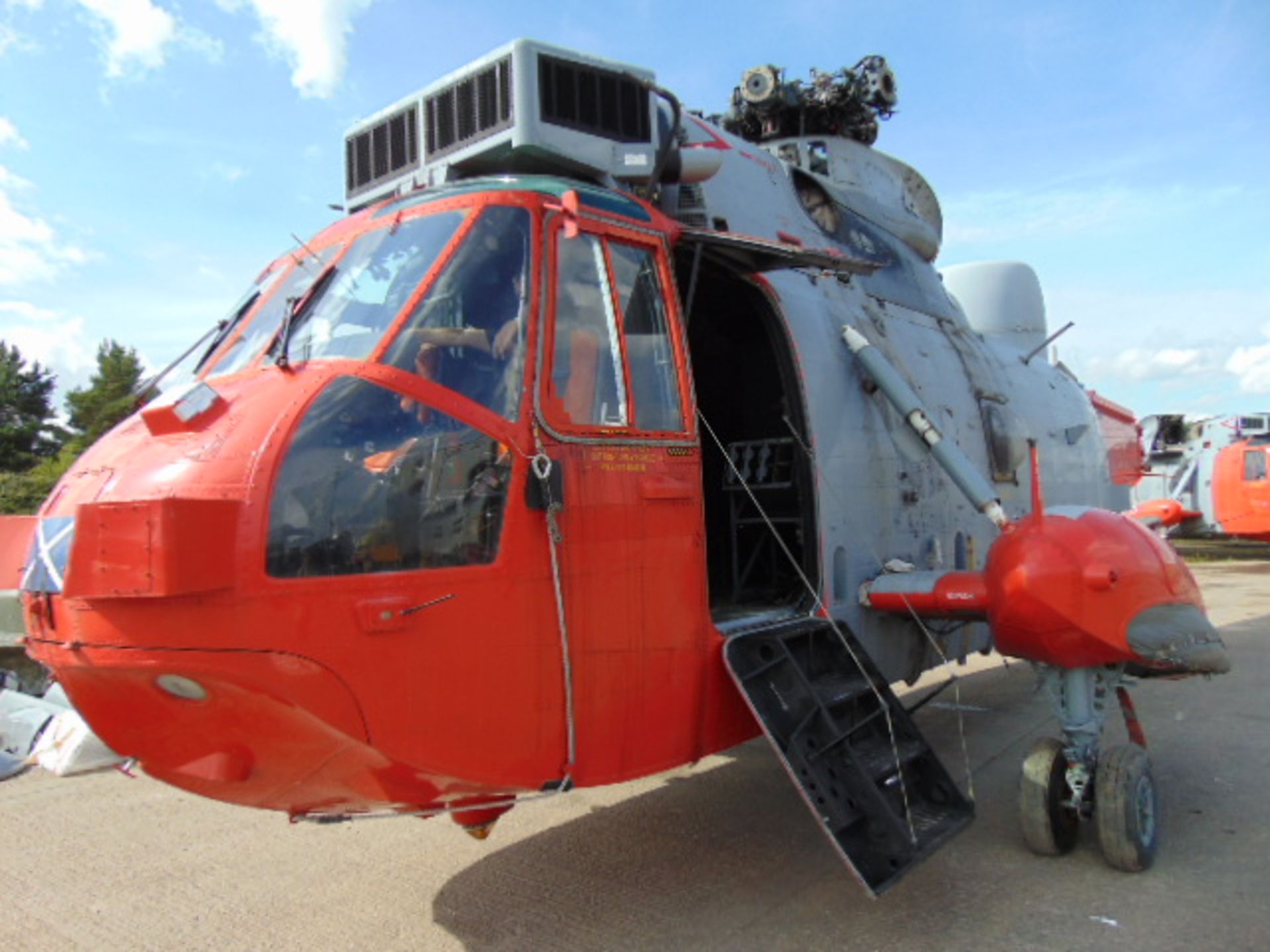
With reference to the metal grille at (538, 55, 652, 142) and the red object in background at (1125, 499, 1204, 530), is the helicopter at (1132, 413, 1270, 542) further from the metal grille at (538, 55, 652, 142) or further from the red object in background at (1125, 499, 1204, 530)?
the metal grille at (538, 55, 652, 142)

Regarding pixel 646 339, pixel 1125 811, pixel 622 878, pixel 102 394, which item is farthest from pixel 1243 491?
pixel 102 394

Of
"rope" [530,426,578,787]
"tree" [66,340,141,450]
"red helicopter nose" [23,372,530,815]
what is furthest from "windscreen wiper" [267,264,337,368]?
"tree" [66,340,141,450]

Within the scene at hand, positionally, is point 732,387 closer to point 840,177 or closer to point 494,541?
point 840,177

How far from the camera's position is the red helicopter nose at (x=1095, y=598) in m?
4.42

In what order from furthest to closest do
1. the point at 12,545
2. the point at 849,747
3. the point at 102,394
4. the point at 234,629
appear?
the point at 102,394 → the point at 12,545 → the point at 849,747 → the point at 234,629

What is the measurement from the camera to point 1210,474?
22844 mm

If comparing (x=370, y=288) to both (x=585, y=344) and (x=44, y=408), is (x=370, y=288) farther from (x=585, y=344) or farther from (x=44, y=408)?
(x=44, y=408)

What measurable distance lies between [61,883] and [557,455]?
3.49m

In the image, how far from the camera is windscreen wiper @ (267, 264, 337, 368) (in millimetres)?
3391

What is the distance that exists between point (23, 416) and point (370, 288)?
47.0 meters

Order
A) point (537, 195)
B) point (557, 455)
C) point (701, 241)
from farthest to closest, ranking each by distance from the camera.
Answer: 1. point (701, 241)
2. point (537, 195)
3. point (557, 455)

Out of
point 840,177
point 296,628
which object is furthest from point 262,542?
point 840,177

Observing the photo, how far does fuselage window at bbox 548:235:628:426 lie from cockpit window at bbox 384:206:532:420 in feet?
0.50

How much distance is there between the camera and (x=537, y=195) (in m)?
3.82
